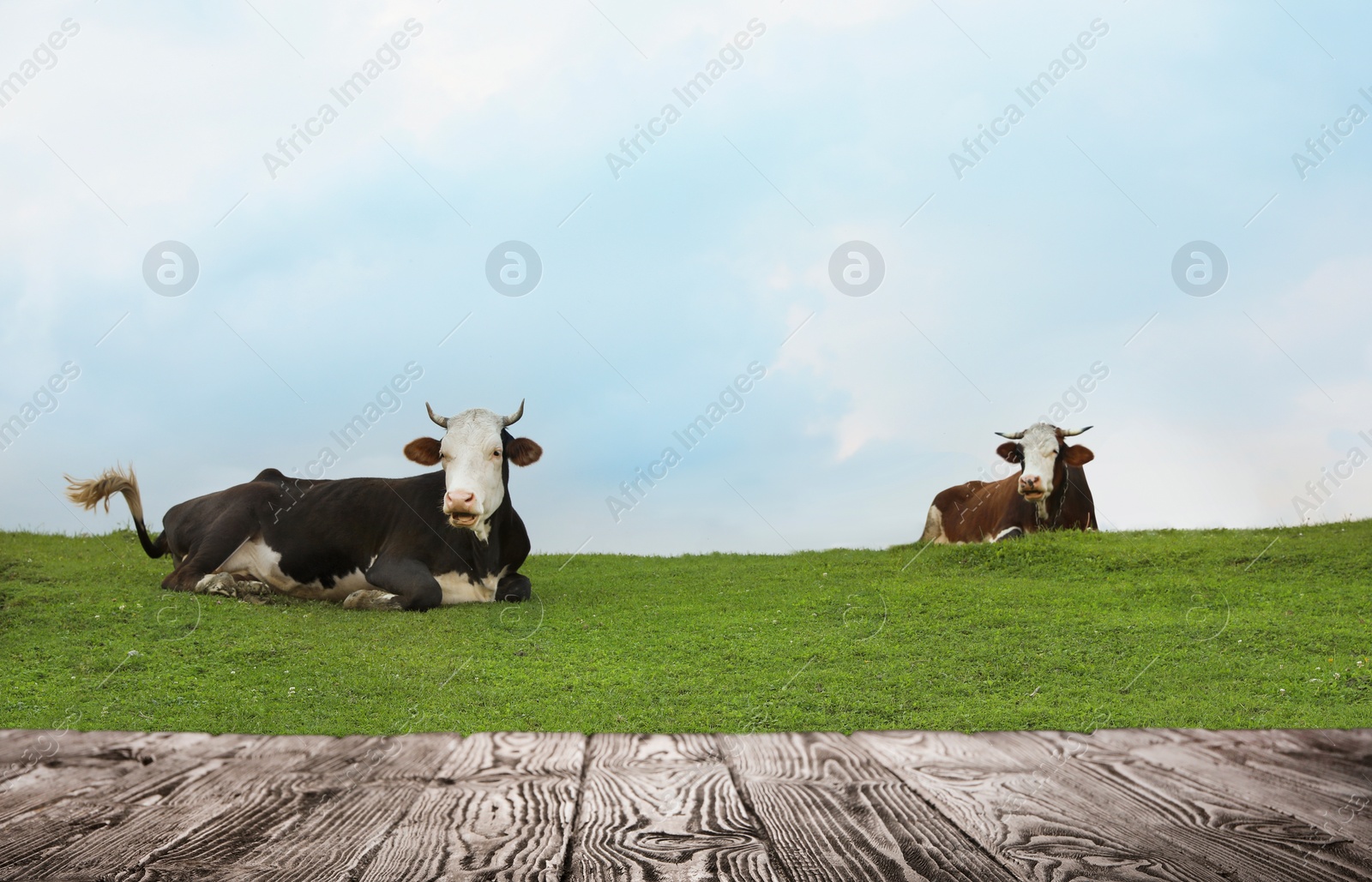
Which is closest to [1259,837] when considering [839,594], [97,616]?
[839,594]

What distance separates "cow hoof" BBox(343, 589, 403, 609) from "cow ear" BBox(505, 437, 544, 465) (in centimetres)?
180

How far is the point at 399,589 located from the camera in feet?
32.7

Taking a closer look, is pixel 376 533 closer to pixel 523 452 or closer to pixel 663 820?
pixel 523 452

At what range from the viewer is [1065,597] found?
9523 mm

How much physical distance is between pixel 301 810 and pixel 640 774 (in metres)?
0.91

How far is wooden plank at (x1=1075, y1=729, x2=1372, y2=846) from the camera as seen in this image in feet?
8.48

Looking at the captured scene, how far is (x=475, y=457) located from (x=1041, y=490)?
7.93 metres

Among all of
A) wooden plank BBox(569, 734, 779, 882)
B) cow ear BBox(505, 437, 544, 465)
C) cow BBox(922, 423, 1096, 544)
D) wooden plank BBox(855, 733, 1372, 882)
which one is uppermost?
cow BBox(922, 423, 1096, 544)

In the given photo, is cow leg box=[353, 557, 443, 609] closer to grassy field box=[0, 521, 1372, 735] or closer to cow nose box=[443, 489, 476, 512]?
grassy field box=[0, 521, 1372, 735]

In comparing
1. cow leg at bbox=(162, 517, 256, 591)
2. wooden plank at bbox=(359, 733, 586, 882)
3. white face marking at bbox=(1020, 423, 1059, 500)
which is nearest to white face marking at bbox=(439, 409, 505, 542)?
cow leg at bbox=(162, 517, 256, 591)

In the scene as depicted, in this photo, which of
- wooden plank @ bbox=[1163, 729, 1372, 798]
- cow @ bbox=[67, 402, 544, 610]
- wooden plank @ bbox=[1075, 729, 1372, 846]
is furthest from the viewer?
cow @ bbox=[67, 402, 544, 610]

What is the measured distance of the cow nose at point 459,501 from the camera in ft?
30.3

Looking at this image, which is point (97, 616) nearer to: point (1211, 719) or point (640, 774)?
point (640, 774)

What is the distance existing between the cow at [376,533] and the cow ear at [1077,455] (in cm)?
796
